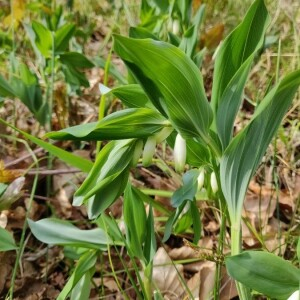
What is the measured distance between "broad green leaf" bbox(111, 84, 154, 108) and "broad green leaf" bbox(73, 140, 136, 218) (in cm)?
5

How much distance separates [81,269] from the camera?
0.90m

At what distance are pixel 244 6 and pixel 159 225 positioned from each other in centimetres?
123

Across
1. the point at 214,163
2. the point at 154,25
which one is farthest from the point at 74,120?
the point at 214,163

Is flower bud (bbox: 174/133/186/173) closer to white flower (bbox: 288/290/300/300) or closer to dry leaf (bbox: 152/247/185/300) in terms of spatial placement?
white flower (bbox: 288/290/300/300)

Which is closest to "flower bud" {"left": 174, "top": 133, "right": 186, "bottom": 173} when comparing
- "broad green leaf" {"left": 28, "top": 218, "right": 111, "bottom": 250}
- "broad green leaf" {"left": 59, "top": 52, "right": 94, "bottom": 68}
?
"broad green leaf" {"left": 28, "top": 218, "right": 111, "bottom": 250}

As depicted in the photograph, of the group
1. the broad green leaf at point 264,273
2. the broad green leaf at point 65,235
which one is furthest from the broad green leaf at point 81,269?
the broad green leaf at point 264,273

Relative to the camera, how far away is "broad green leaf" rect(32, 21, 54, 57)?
1572 millimetres

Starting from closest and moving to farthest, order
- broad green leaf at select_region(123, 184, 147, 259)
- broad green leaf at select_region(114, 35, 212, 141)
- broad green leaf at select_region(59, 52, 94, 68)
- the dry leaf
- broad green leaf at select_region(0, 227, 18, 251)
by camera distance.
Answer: broad green leaf at select_region(114, 35, 212, 141) → broad green leaf at select_region(123, 184, 147, 259) → broad green leaf at select_region(0, 227, 18, 251) → the dry leaf → broad green leaf at select_region(59, 52, 94, 68)

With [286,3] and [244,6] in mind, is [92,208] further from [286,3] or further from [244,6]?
[244,6]

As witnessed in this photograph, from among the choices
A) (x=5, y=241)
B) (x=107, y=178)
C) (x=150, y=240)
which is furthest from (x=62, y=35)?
(x=107, y=178)

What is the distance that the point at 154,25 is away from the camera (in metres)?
1.60

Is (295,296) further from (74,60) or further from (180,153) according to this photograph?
(74,60)

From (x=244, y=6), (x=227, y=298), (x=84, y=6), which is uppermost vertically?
(x=244, y=6)

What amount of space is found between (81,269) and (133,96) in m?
0.35
